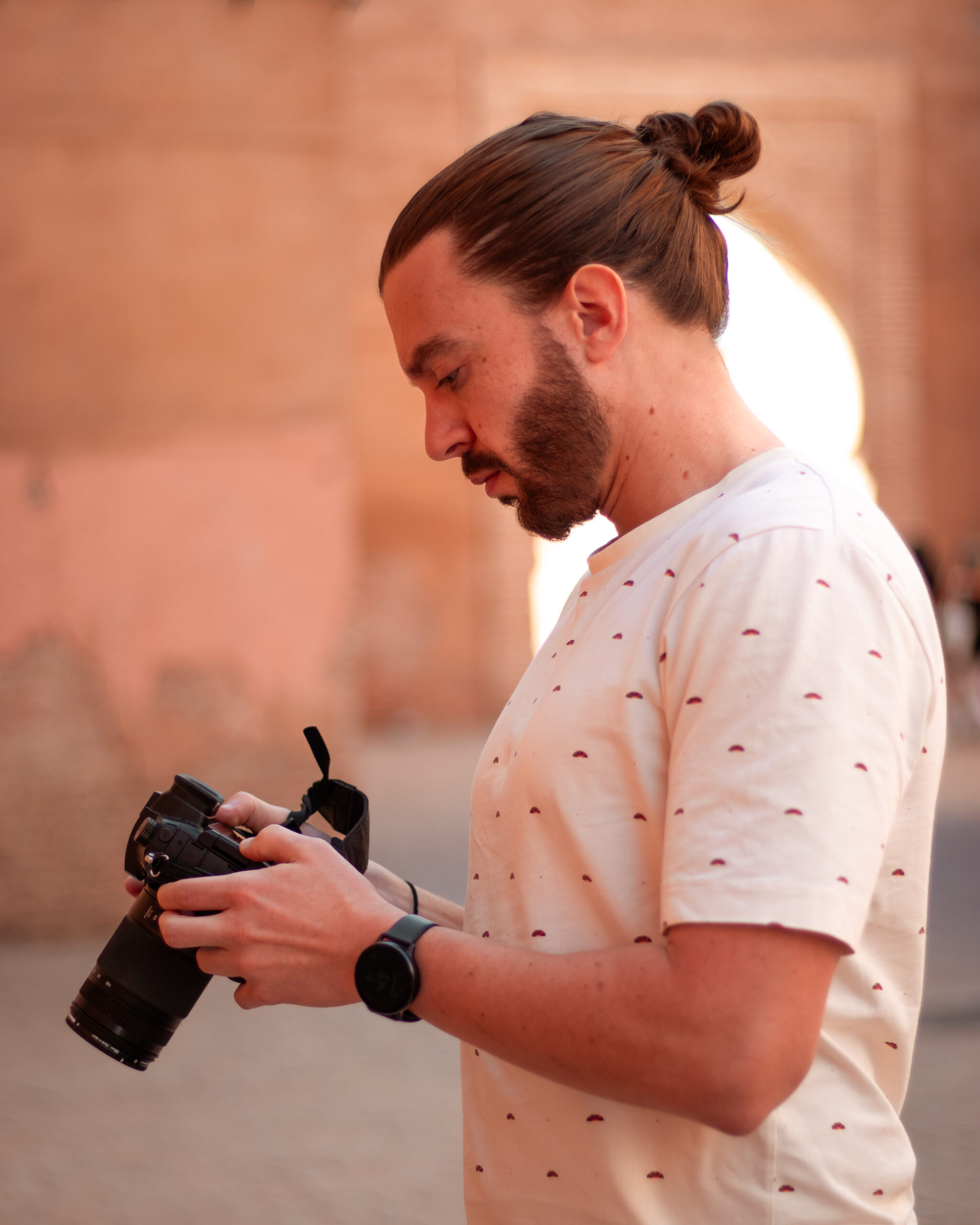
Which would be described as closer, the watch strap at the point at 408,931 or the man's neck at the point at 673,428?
the watch strap at the point at 408,931

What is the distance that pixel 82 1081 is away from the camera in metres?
3.96

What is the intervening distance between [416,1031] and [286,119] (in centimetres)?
366

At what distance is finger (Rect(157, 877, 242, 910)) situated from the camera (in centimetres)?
112

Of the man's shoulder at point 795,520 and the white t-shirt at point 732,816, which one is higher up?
the man's shoulder at point 795,520

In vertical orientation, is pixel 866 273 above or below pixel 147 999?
above

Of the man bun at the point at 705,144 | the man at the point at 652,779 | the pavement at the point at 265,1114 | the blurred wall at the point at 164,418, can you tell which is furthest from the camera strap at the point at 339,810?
the blurred wall at the point at 164,418

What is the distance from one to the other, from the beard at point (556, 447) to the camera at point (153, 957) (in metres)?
0.34

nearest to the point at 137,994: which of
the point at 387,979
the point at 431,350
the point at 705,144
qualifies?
the point at 387,979

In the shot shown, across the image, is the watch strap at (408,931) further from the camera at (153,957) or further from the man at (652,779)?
the camera at (153,957)

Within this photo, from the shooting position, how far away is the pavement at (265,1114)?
3.13 metres

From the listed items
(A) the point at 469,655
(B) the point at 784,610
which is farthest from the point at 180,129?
(A) the point at 469,655

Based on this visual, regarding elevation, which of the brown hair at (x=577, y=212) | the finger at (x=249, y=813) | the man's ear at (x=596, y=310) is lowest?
the finger at (x=249, y=813)

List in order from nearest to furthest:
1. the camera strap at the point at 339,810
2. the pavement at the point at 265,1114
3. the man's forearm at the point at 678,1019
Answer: the man's forearm at the point at 678,1019, the camera strap at the point at 339,810, the pavement at the point at 265,1114

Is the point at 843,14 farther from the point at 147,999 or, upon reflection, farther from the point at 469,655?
the point at 147,999
